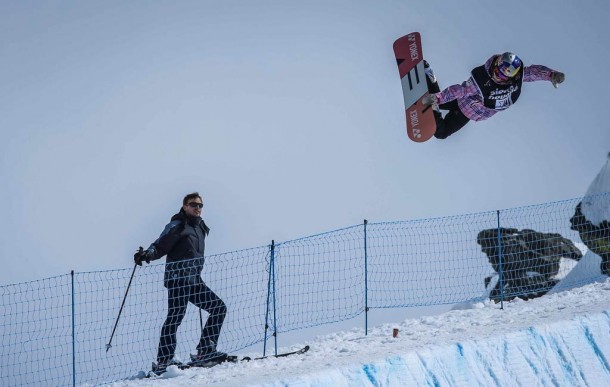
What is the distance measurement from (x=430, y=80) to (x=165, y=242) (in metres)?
3.84

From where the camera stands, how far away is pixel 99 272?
27.3 ft

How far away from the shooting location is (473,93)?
31.1 feet

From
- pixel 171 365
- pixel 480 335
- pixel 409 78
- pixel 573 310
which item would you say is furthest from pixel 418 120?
pixel 171 365

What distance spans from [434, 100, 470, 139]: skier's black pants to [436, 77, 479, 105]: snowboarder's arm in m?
0.23

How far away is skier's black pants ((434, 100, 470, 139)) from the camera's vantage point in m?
9.91

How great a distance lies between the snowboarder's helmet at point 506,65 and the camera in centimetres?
918

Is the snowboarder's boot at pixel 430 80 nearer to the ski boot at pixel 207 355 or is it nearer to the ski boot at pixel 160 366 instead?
the ski boot at pixel 207 355

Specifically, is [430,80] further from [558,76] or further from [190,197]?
[190,197]

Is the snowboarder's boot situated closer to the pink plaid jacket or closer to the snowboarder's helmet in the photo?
the pink plaid jacket

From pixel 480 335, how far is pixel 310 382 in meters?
2.51

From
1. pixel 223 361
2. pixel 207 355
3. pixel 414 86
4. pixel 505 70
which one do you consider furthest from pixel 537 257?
pixel 207 355

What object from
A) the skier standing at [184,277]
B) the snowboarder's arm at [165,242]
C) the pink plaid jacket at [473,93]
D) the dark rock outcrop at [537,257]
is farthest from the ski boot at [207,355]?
the dark rock outcrop at [537,257]

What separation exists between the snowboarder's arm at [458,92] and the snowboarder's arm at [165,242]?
11.7 feet

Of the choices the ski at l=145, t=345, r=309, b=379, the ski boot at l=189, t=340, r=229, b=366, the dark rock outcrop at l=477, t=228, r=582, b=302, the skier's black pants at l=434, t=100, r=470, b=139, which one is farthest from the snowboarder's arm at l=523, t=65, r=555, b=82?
the dark rock outcrop at l=477, t=228, r=582, b=302
